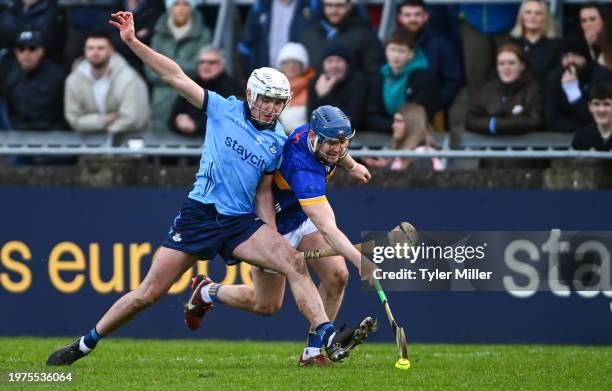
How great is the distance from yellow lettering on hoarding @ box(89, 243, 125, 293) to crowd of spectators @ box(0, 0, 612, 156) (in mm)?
1389

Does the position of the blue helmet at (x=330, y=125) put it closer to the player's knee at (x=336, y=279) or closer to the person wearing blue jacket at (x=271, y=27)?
the player's knee at (x=336, y=279)

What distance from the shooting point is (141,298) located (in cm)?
1164

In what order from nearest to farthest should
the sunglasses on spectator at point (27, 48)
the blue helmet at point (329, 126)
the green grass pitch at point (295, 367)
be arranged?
1. the green grass pitch at point (295, 367)
2. the blue helmet at point (329, 126)
3. the sunglasses on spectator at point (27, 48)

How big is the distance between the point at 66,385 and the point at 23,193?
209 inches

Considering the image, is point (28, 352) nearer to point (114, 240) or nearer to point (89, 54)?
point (114, 240)

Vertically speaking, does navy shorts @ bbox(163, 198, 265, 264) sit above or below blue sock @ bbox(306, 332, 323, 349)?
above

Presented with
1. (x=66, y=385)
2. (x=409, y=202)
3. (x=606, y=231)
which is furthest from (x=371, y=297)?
(x=66, y=385)

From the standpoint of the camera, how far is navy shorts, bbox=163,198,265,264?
38.1 ft

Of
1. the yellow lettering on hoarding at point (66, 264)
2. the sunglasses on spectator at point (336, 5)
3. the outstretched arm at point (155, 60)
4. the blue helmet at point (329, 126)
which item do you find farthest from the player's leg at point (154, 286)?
the sunglasses on spectator at point (336, 5)

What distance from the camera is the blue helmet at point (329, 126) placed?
11.2m

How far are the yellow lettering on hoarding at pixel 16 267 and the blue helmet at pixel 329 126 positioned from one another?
5.15 m

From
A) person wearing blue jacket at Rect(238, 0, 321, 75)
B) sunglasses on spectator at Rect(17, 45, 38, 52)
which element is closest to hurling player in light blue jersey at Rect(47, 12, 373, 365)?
person wearing blue jacket at Rect(238, 0, 321, 75)

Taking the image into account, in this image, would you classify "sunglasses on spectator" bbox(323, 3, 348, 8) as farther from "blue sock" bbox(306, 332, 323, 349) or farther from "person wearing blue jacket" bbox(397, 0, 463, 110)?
"blue sock" bbox(306, 332, 323, 349)

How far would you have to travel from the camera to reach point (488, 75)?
52.1 feet
